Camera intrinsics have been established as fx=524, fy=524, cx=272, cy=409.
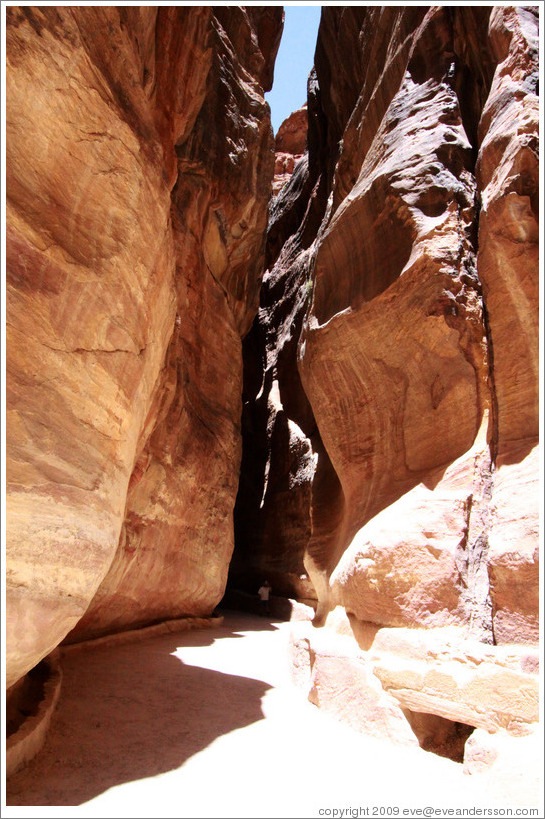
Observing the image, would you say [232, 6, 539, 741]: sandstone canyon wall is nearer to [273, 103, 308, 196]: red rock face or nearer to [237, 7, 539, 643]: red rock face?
[237, 7, 539, 643]: red rock face

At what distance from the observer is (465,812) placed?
9.87ft

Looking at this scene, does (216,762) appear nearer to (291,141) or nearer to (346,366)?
(346,366)

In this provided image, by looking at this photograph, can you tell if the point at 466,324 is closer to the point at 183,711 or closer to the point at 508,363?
the point at 508,363

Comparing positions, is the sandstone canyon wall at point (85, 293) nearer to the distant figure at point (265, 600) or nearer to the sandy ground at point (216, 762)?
the sandy ground at point (216, 762)

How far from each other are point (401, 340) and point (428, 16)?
191 inches

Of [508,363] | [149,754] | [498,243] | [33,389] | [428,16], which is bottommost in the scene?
[149,754]

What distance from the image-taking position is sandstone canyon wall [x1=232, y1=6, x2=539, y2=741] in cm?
441

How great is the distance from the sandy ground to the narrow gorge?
0.35m

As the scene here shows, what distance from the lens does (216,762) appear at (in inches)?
155

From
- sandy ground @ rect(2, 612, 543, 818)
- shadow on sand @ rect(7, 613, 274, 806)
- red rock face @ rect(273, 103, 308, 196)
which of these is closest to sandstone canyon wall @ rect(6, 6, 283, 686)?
shadow on sand @ rect(7, 613, 274, 806)

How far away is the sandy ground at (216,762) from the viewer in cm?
319

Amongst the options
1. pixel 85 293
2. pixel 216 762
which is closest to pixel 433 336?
pixel 85 293

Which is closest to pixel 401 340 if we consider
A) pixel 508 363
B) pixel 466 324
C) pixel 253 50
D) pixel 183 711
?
pixel 466 324

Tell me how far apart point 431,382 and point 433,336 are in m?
0.53
